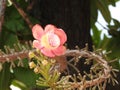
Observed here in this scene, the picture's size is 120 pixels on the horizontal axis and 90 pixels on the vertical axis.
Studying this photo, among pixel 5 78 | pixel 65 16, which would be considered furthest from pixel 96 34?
pixel 5 78

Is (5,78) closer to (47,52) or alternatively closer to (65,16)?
(65,16)

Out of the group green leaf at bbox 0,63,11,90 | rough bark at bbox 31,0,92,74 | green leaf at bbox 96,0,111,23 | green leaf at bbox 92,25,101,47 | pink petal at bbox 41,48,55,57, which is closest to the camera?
pink petal at bbox 41,48,55,57

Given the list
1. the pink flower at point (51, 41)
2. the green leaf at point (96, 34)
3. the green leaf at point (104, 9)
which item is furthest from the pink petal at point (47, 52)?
the green leaf at point (96, 34)

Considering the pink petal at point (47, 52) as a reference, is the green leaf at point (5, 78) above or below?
above

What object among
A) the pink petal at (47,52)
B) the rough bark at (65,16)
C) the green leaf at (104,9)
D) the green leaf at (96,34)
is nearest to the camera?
the pink petal at (47,52)

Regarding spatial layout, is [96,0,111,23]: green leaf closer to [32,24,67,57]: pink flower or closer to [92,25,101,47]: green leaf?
[92,25,101,47]: green leaf

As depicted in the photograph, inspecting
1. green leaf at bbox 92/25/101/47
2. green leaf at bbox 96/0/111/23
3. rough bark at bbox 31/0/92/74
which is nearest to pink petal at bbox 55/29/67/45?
rough bark at bbox 31/0/92/74

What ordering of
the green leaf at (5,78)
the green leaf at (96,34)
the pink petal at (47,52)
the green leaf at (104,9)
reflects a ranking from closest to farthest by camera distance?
the pink petal at (47,52)
the green leaf at (5,78)
the green leaf at (104,9)
the green leaf at (96,34)

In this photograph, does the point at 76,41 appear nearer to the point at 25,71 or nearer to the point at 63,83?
the point at 25,71

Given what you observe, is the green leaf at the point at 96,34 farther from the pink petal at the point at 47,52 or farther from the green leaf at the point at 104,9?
the pink petal at the point at 47,52
